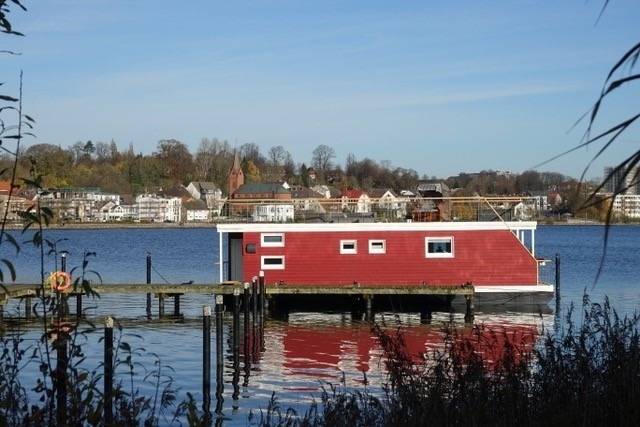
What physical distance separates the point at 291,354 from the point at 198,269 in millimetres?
35061

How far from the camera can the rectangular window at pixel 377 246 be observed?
1244 inches

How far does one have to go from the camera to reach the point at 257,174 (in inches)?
7298

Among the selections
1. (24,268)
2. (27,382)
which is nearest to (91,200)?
(24,268)

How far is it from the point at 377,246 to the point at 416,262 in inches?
53.7

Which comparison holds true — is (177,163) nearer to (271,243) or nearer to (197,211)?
(197,211)

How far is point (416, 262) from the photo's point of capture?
3156cm

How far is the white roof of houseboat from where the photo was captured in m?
31.4

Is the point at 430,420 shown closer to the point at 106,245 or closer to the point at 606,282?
the point at 606,282

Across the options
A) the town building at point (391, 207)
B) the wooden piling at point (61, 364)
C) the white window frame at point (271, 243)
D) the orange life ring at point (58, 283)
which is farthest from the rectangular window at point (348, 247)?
the wooden piling at point (61, 364)

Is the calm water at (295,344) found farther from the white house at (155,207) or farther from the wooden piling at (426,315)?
the white house at (155,207)

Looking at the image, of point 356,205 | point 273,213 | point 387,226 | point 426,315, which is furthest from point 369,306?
point 356,205

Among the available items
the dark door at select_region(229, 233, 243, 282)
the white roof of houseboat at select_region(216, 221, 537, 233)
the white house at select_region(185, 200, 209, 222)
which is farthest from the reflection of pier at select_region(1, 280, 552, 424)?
the white house at select_region(185, 200, 209, 222)

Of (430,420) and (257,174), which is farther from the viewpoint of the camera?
(257,174)

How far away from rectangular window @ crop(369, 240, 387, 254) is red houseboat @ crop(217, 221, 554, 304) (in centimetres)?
3
